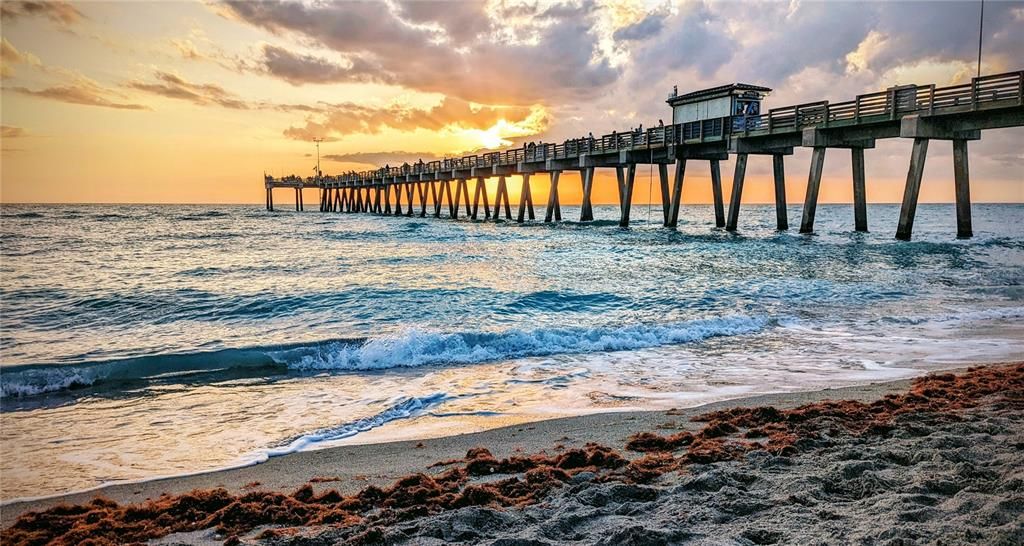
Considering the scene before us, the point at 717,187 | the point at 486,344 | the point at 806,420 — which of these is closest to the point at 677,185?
the point at 717,187

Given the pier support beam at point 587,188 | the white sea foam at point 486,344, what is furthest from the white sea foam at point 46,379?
the pier support beam at point 587,188

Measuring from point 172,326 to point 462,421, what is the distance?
7.79 meters

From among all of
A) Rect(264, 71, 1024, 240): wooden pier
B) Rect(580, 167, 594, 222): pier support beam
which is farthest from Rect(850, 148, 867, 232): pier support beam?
Rect(580, 167, 594, 222): pier support beam

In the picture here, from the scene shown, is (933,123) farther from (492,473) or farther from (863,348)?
(492,473)

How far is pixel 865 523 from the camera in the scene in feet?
10.5

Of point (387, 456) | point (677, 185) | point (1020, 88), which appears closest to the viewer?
point (387, 456)

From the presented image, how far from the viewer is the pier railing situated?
20.6 meters

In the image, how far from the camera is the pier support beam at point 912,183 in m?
22.8

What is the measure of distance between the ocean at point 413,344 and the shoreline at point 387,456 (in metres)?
0.23

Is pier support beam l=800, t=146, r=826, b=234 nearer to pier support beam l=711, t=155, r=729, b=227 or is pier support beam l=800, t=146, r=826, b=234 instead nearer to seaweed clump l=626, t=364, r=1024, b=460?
pier support beam l=711, t=155, r=729, b=227

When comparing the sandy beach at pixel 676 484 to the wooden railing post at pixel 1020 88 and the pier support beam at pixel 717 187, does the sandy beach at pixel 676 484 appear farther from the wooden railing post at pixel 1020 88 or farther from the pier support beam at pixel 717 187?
the pier support beam at pixel 717 187

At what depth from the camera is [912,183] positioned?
23.7 m

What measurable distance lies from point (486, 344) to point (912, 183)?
836 inches

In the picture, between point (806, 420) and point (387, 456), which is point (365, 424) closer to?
point (387, 456)
